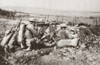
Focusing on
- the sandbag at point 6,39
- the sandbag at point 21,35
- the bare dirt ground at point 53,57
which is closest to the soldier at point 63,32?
the bare dirt ground at point 53,57

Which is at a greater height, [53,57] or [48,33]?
[48,33]

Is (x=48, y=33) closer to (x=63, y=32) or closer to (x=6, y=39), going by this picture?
(x=63, y=32)

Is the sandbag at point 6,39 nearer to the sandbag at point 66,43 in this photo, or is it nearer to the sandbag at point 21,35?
the sandbag at point 21,35

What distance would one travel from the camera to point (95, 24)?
1944mm

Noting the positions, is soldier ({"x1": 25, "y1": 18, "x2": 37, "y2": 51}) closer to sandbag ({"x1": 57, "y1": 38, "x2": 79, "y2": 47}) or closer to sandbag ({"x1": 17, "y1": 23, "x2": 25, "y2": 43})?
sandbag ({"x1": 17, "y1": 23, "x2": 25, "y2": 43})

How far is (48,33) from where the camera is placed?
1.83 meters

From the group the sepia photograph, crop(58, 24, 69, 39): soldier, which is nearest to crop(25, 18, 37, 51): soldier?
the sepia photograph

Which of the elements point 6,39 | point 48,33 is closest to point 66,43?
point 48,33

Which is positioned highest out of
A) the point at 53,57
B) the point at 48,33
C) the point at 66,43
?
the point at 48,33

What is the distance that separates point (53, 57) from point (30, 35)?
1.23 ft

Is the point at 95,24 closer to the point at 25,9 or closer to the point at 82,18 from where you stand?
the point at 82,18

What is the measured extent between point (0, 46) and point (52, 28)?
646mm

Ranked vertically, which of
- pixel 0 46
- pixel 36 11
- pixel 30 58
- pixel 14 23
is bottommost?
pixel 30 58

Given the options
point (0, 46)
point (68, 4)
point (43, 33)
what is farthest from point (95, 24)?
point (0, 46)
